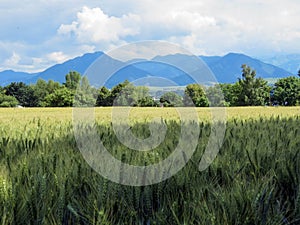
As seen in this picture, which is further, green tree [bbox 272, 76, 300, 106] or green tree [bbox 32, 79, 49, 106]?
green tree [bbox 32, 79, 49, 106]

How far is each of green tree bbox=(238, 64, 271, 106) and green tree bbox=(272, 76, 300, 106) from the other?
3.71m

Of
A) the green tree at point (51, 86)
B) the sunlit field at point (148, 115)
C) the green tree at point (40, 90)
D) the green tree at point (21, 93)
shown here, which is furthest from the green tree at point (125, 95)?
the green tree at point (51, 86)

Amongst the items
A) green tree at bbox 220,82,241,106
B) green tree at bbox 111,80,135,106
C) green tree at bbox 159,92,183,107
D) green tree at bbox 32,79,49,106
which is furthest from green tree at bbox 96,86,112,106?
green tree at bbox 32,79,49,106

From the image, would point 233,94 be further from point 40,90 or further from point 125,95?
point 125,95

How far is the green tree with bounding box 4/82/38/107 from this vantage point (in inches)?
3637

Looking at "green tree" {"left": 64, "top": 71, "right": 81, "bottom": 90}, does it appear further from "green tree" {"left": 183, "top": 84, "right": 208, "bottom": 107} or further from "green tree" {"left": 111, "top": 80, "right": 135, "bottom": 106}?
"green tree" {"left": 183, "top": 84, "right": 208, "bottom": 107}

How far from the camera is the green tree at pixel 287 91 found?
75.1 m

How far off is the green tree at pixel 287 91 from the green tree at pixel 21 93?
6203 cm

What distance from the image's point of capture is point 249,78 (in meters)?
73.4

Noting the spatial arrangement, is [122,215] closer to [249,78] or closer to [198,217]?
[198,217]

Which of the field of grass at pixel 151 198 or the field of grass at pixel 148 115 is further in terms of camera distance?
the field of grass at pixel 148 115

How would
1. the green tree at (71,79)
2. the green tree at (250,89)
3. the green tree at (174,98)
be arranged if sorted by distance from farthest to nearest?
the green tree at (71,79) → the green tree at (250,89) → the green tree at (174,98)

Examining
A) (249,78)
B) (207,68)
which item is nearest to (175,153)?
(207,68)

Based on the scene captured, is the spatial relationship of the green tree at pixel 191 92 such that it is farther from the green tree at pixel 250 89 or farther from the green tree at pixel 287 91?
the green tree at pixel 287 91
